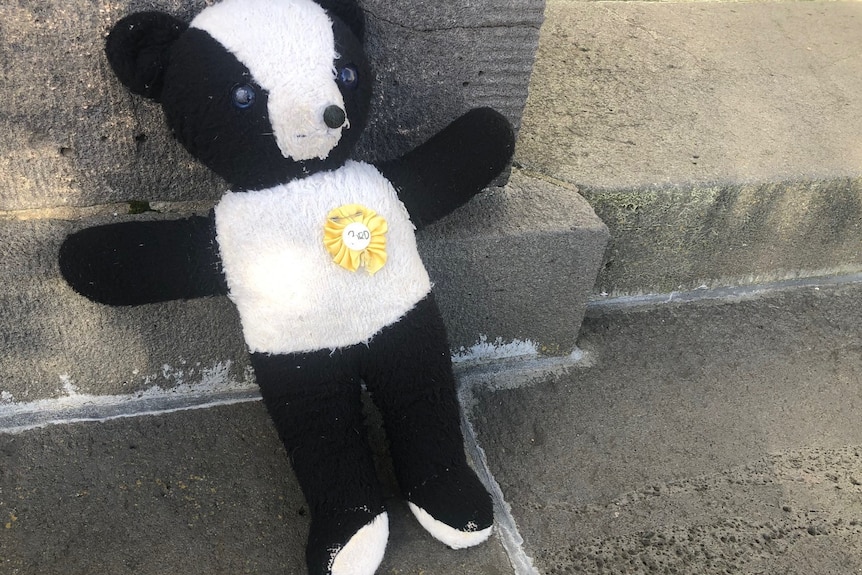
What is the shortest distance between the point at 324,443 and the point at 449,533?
326 mm

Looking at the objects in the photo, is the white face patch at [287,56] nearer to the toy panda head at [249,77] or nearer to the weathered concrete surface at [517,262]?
the toy panda head at [249,77]

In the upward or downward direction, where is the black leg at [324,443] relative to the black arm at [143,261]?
downward

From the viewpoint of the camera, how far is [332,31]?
4.28 feet

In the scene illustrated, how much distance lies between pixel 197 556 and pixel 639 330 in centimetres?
135

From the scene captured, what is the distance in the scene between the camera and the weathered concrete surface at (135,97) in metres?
1.40

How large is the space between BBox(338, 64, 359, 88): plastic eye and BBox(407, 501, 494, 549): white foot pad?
87 centimetres

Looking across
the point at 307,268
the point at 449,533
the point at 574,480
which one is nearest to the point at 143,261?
the point at 307,268

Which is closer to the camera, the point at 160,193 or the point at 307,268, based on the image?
the point at 307,268

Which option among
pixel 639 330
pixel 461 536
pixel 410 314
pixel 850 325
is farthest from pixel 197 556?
pixel 850 325

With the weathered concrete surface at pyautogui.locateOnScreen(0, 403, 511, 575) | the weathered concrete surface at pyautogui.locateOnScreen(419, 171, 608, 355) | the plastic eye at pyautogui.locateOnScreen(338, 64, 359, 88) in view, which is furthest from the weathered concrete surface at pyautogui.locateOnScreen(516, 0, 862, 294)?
the weathered concrete surface at pyautogui.locateOnScreen(0, 403, 511, 575)

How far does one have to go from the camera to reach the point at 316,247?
138cm

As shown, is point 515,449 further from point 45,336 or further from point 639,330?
point 45,336

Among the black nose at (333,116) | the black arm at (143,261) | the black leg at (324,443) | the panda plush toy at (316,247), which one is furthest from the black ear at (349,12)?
the black leg at (324,443)

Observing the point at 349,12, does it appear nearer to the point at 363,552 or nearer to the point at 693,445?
the point at 363,552
